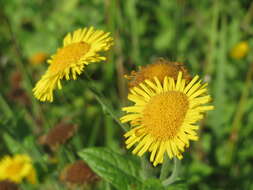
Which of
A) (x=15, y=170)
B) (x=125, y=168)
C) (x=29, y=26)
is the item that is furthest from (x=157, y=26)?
(x=125, y=168)

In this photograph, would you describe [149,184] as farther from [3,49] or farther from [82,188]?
[3,49]

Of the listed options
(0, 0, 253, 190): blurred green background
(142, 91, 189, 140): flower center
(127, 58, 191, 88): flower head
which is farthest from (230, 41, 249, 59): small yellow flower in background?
(142, 91, 189, 140): flower center

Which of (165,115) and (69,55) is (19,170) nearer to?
(69,55)

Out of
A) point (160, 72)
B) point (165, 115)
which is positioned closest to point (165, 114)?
point (165, 115)

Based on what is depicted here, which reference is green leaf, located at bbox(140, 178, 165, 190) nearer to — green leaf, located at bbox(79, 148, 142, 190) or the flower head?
green leaf, located at bbox(79, 148, 142, 190)

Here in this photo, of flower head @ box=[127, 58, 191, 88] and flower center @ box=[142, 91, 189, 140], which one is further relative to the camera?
flower head @ box=[127, 58, 191, 88]

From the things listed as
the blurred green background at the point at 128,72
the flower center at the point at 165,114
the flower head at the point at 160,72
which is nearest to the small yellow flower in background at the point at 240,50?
the blurred green background at the point at 128,72

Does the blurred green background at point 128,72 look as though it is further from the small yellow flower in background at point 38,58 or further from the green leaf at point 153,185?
the green leaf at point 153,185
